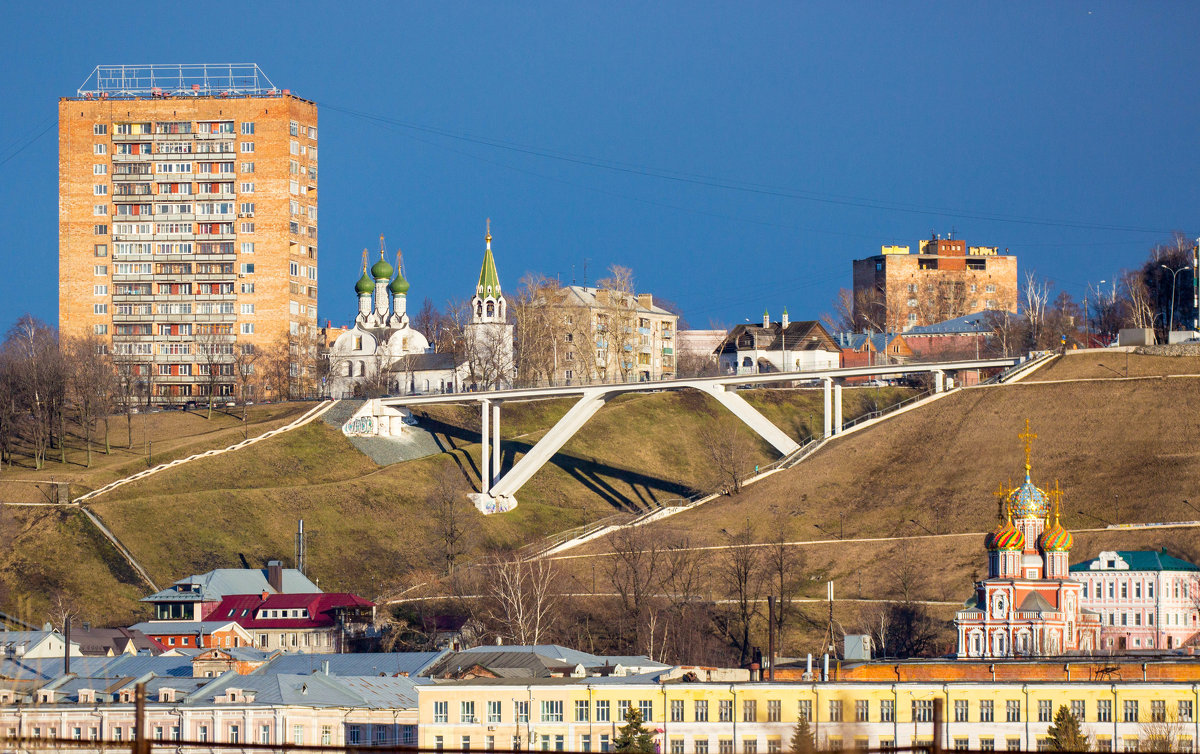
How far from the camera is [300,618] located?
8388 centimetres

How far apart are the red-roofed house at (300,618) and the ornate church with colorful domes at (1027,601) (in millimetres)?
31745

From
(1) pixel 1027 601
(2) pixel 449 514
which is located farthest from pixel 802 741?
(2) pixel 449 514

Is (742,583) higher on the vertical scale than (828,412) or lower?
lower

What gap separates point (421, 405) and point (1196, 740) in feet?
272

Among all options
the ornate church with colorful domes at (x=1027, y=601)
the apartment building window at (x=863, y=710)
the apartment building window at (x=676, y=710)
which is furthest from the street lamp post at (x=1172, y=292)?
the apartment building window at (x=676, y=710)

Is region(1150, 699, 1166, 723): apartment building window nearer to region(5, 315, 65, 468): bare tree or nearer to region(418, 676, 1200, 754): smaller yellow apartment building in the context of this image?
region(418, 676, 1200, 754): smaller yellow apartment building

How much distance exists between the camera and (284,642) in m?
83.0

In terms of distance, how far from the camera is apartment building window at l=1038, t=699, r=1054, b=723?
4694 cm

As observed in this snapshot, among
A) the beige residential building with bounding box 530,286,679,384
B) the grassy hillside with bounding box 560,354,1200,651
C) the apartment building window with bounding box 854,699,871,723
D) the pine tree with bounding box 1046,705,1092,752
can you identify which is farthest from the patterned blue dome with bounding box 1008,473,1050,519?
the beige residential building with bounding box 530,286,679,384

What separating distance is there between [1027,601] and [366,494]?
50851 millimetres

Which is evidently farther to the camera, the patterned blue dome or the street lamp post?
the street lamp post

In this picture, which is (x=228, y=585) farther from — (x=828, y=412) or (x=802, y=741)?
(x=802, y=741)

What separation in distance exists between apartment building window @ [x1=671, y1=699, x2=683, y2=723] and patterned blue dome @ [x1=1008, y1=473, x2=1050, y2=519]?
19821 mm

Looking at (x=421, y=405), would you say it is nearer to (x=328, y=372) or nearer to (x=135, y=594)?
(x=328, y=372)
